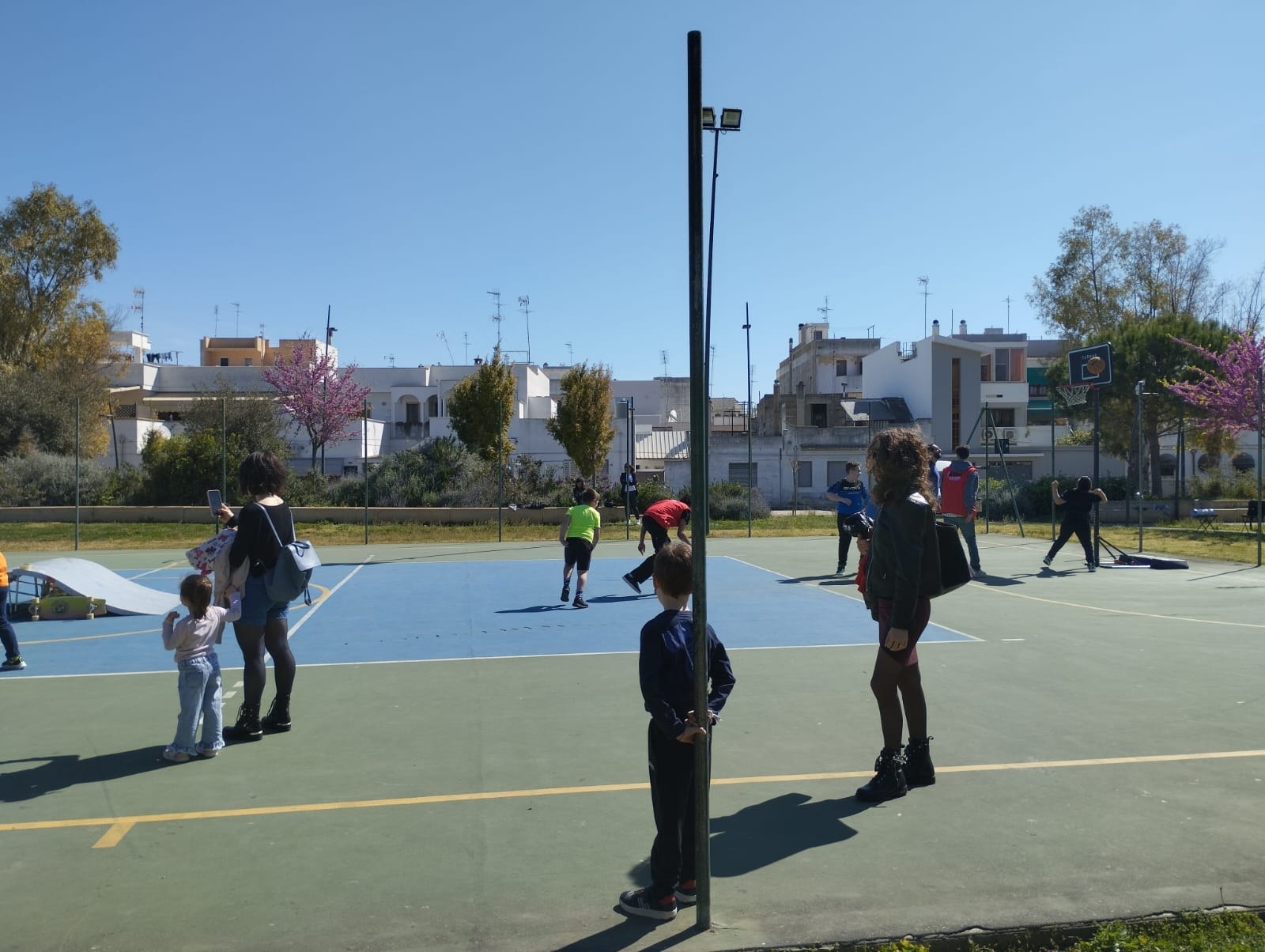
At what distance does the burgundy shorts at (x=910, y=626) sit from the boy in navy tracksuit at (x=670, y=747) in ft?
4.61

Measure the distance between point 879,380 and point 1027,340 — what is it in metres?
20.3

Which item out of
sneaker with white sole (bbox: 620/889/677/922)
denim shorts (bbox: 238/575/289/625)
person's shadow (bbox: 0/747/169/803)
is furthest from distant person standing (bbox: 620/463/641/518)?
sneaker with white sole (bbox: 620/889/677/922)

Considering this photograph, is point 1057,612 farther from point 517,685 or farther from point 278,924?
point 278,924

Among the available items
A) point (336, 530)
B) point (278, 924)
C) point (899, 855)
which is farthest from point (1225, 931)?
point (336, 530)

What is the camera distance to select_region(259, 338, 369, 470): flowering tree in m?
48.5

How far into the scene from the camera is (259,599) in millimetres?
6207

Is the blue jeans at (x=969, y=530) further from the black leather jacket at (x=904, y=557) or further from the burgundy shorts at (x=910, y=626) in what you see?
the black leather jacket at (x=904, y=557)

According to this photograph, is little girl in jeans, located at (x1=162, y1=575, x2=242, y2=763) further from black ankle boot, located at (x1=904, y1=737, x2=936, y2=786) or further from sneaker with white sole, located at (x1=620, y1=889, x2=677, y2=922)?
black ankle boot, located at (x1=904, y1=737, x2=936, y2=786)

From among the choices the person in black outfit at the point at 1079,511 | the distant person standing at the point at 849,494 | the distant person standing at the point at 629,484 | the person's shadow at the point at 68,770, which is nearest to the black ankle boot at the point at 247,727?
the person's shadow at the point at 68,770

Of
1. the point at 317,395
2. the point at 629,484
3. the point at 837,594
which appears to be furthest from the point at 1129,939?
the point at 317,395

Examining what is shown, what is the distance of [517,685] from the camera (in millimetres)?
7914

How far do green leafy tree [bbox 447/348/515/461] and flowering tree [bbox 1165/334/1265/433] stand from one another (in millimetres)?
24765

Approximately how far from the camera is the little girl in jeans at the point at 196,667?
19.3ft

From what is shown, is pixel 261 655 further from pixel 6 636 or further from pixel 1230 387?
pixel 1230 387
